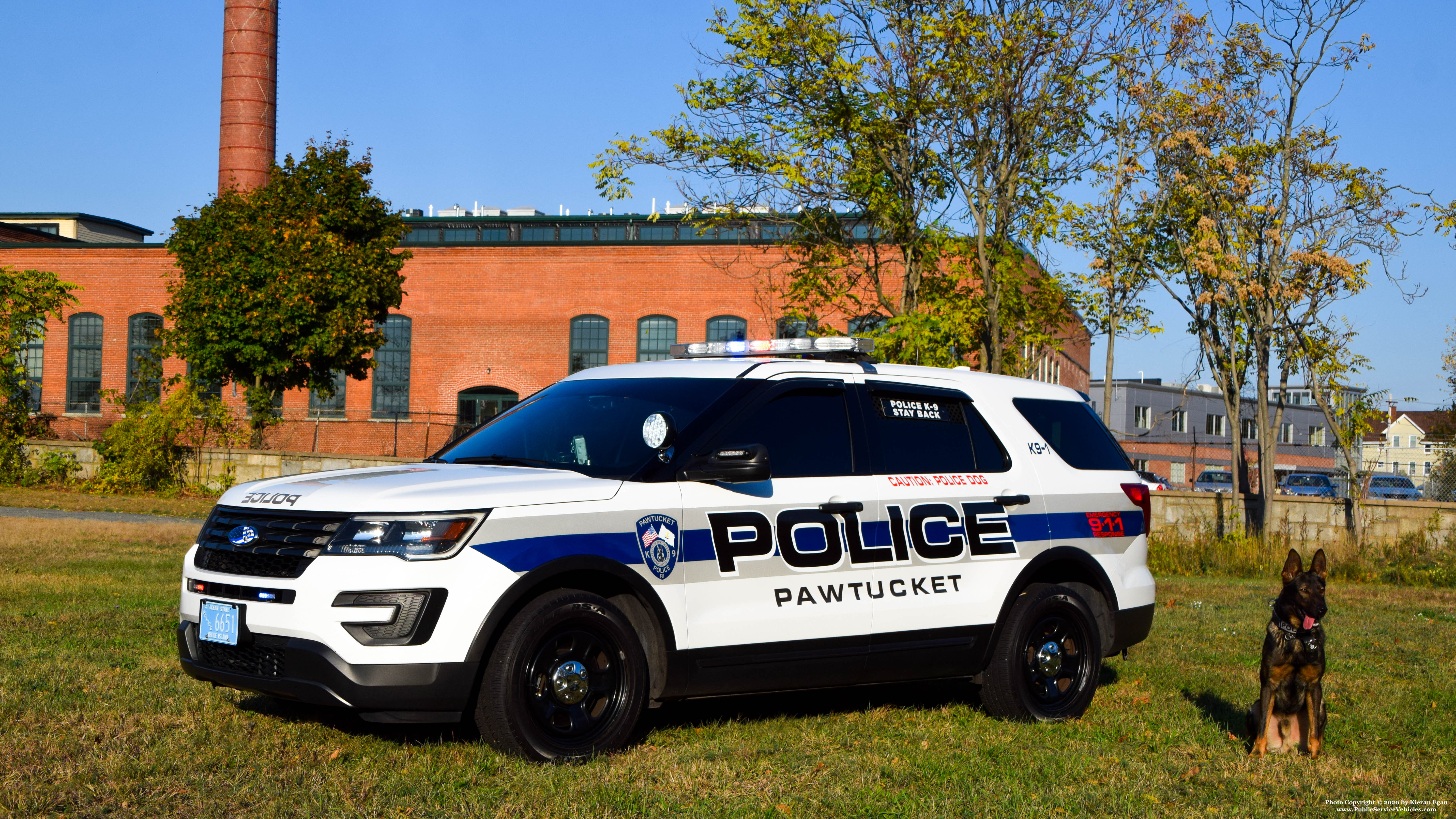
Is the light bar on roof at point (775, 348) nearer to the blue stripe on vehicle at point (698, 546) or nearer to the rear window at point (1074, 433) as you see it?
the rear window at point (1074, 433)

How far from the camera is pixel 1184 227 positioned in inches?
749

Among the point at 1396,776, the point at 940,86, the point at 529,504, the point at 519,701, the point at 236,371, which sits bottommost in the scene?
the point at 1396,776

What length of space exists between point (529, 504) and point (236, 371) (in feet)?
88.8

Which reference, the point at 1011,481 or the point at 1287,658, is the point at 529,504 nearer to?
the point at 1011,481

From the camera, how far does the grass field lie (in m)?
4.84

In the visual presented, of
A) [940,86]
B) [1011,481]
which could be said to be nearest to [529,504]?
[1011,481]

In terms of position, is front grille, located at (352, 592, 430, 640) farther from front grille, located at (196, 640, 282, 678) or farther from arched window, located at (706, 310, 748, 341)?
arched window, located at (706, 310, 748, 341)

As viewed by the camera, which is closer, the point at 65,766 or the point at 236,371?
the point at 65,766

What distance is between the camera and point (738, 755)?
5.74m

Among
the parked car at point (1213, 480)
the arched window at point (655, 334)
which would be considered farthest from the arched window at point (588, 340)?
the parked car at point (1213, 480)

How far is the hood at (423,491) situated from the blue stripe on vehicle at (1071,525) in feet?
8.49

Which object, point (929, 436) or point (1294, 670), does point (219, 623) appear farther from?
point (1294, 670)

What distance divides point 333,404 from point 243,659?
41587 millimetres

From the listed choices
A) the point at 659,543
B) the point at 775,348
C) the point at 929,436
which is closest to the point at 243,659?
the point at 659,543
